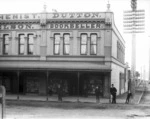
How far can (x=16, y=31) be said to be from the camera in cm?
2744

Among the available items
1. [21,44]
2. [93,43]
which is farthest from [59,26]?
[21,44]

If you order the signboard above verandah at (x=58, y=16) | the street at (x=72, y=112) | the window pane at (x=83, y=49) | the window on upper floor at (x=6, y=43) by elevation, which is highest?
the signboard above verandah at (x=58, y=16)

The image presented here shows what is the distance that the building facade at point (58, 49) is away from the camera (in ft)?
84.4

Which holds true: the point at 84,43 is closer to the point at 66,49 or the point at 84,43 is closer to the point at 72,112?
the point at 66,49

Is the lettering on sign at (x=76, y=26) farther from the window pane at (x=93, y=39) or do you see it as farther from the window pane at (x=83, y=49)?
the window pane at (x=83, y=49)

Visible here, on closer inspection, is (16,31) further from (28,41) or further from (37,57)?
(37,57)

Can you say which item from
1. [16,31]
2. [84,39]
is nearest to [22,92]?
[16,31]

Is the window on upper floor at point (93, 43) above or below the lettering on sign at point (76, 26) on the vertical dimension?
below

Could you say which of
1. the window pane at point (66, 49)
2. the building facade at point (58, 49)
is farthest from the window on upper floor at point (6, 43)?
the window pane at point (66, 49)

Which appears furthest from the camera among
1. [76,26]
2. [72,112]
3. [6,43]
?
[6,43]

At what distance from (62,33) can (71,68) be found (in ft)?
→ 15.0

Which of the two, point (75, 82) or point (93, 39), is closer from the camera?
point (93, 39)

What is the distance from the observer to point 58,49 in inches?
1054

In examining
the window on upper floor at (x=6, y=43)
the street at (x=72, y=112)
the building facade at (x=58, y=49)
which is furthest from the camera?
the window on upper floor at (x=6, y=43)
